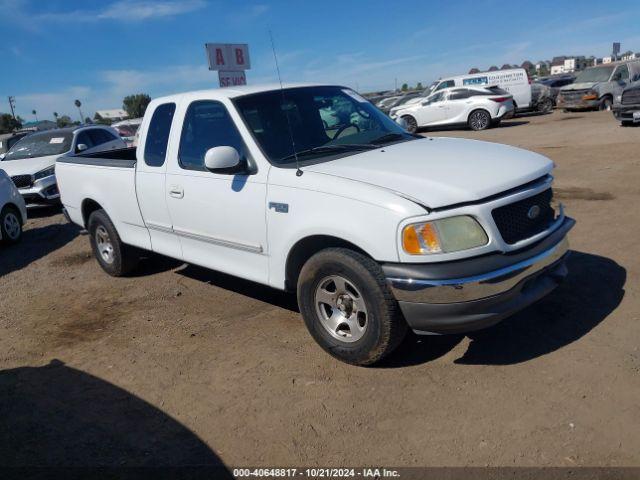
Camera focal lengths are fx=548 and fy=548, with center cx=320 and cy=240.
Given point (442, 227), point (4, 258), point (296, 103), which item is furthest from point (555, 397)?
point (4, 258)

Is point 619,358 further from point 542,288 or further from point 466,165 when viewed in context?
point 466,165

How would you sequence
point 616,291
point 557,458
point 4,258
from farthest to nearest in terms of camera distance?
1. point 4,258
2. point 616,291
3. point 557,458

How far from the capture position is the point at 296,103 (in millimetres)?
4727

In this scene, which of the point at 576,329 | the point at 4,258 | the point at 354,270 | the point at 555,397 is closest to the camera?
the point at 555,397

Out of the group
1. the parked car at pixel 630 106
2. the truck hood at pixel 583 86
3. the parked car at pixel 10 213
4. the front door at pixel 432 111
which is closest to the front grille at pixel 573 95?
the truck hood at pixel 583 86

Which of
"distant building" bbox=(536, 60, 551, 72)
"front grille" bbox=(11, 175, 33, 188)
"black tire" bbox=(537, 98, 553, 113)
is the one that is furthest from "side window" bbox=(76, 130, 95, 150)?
"distant building" bbox=(536, 60, 551, 72)

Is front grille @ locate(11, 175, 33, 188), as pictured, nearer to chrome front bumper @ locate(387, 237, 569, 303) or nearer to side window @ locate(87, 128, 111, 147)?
side window @ locate(87, 128, 111, 147)

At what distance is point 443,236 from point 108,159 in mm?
4286

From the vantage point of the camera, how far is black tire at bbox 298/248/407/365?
3.50 m

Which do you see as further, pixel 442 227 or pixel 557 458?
pixel 442 227

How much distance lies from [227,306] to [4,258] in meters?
5.02

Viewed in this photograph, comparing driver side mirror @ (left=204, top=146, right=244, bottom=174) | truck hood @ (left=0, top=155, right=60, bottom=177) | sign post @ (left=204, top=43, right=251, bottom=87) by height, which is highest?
sign post @ (left=204, top=43, right=251, bottom=87)

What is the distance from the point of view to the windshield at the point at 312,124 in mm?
4305

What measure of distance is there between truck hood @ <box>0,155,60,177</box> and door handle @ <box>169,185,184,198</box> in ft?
24.9
